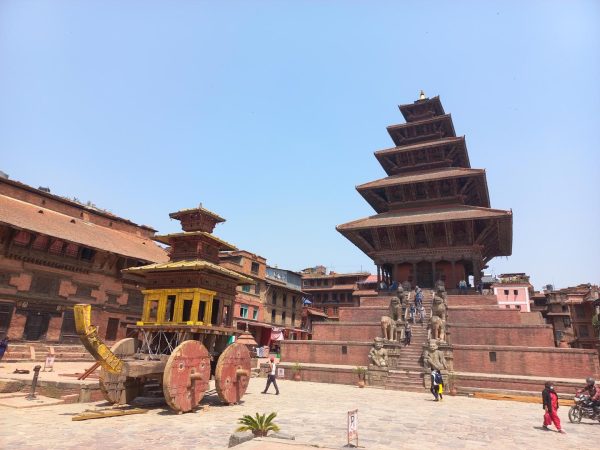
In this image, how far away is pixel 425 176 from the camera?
29.8 m

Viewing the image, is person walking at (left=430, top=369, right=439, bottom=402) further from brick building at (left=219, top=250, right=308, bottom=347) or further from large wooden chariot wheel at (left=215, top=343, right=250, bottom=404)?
brick building at (left=219, top=250, right=308, bottom=347)

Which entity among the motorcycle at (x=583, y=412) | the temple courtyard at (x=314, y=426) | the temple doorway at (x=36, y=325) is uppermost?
the temple doorway at (x=36, y=325)

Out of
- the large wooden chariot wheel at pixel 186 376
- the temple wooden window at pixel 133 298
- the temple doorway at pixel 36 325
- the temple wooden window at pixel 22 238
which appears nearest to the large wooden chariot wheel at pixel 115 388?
the large wooden chariot wheel at pixel 186 376

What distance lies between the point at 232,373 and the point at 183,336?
1.89m

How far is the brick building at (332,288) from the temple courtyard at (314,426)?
47.1m

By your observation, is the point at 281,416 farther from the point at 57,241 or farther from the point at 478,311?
the point at 57,241

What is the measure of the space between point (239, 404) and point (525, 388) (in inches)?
456

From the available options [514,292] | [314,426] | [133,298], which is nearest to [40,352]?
[133,298]

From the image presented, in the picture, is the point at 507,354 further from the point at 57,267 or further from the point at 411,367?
the point at 57,267

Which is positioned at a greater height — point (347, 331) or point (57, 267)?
point (57, 267)

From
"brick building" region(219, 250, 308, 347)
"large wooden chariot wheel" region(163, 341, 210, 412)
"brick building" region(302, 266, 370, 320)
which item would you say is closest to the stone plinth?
"large wooden chariot wheel" region(163, 341, 210, 412)

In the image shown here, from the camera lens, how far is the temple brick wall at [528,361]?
53.8 ft

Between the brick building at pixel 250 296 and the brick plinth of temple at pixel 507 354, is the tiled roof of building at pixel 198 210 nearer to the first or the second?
the brick plinth of temple at pixel 507 354

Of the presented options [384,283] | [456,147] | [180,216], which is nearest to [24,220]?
[180,216]
